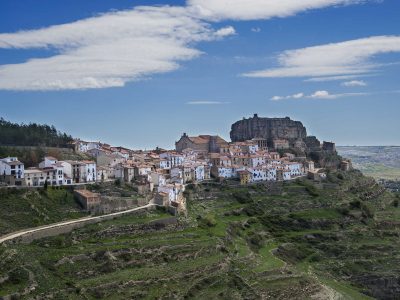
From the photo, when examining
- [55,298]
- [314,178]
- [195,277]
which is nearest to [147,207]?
[195,277]

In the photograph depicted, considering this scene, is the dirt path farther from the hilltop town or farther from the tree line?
the tree line

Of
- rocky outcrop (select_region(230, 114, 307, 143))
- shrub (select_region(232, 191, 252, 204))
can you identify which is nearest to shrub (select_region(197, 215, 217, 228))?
shrub (select_region(232, 191, 252, 204))

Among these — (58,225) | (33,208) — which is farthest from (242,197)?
(58,225)

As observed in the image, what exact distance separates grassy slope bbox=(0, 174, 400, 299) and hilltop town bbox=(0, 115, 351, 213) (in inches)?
155

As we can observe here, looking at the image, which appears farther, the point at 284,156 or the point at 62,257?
the point at 284,156

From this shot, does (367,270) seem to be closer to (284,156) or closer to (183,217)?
(183,217)

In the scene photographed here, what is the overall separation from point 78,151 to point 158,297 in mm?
41380

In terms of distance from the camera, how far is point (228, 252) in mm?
51750

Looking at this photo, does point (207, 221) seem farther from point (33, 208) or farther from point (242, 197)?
point (33, 208)

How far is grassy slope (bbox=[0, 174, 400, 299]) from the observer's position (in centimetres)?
4022

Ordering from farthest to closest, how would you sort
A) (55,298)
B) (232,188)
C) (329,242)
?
(232,188) → (329,242) → (55,298)

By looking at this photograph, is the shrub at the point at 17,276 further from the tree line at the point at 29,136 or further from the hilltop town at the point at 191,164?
the tree line at the point at 29,136

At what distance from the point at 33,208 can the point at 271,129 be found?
211 ft

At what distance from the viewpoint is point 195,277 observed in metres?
44.8
